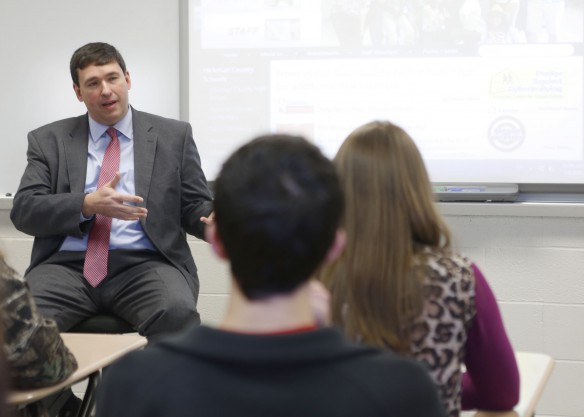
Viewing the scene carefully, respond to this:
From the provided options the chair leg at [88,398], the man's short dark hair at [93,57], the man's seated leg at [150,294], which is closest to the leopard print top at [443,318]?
the chair leg at [88,398]

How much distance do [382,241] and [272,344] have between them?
0.56 m

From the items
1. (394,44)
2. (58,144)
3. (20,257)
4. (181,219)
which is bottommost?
(20,257)

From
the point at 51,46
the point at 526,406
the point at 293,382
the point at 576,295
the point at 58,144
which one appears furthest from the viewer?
the point at 51,46

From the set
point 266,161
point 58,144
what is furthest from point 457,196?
point 266,161

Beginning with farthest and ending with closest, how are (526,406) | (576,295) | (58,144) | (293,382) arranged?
(576,295)
(58,144)
(526,406)
(293,382)

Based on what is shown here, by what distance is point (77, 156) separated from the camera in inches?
116

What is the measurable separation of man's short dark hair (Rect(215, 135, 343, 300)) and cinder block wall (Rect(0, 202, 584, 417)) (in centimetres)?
240

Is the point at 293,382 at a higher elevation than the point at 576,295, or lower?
higher

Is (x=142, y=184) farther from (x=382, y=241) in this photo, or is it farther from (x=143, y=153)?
(x=382, y=241)

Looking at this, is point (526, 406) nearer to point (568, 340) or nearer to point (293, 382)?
point (293, 382)

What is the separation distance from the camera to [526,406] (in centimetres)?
149

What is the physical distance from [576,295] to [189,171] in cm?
155

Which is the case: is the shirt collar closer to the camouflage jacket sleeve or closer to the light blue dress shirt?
the light blue dress shirt

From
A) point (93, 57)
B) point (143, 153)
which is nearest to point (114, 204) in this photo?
point (143, 153)
